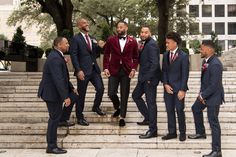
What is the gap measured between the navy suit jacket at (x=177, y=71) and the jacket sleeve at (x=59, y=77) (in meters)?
2.02

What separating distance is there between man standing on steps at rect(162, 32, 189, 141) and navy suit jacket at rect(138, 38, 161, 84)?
22 cm

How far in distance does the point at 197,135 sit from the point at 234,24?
8493 centimetres

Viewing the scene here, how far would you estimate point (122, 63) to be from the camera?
975 centimetres

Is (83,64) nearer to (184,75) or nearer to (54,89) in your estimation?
(54,89)

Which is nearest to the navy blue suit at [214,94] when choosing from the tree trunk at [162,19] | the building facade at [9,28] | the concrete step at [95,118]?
the concrete step at [95,118]

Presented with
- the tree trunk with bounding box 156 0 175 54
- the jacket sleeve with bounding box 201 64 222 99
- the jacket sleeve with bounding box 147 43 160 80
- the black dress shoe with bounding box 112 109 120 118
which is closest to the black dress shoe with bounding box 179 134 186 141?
the jacket sleeve with bounding box 201 64 222 99

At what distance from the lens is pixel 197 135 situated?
926 cm

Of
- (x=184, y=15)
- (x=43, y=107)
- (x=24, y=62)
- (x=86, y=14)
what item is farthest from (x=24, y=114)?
(x=184, y=15)

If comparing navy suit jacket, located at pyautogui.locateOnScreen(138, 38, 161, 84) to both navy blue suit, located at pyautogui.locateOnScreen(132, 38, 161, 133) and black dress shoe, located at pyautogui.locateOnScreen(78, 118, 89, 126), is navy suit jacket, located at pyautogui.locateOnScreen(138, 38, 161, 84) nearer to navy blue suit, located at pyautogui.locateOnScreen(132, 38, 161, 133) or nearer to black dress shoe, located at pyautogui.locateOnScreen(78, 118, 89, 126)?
navy blue suit, located at pyautogui.locateOnScreen(132, 38, 161, 133)

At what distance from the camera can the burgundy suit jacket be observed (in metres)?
9.73

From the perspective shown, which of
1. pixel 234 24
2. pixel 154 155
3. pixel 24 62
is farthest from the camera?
pixel 234 24

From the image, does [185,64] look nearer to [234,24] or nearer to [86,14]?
[86,14]

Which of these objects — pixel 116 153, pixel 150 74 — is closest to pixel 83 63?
pixel 150 74

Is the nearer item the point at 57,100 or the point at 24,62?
the point at 57,100
